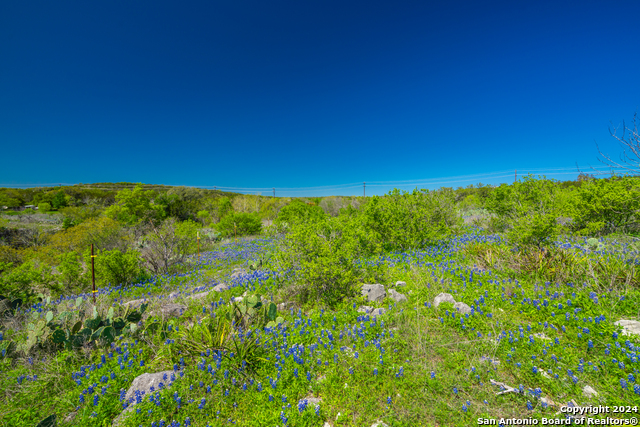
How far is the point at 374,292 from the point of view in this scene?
4926mm

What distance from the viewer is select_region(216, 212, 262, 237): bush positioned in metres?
18.2

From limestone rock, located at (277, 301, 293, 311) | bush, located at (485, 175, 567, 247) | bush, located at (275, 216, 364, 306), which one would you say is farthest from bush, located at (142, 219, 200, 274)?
bush, located at (485, 175, 567, 247)

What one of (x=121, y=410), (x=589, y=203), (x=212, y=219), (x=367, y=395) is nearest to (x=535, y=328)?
(x=367, y=395)

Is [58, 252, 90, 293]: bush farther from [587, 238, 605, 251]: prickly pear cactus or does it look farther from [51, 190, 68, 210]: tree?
[51, 190, 68, 210]: tree

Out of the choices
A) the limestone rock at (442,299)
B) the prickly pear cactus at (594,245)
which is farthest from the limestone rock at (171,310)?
the prickly pear cactus at (594,245)

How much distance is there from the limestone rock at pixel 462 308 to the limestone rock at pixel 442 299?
0.12 m

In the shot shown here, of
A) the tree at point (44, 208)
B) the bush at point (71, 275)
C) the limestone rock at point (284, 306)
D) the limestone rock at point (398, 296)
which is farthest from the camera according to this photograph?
the tree at point (44, 208)

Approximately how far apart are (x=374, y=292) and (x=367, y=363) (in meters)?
1.94

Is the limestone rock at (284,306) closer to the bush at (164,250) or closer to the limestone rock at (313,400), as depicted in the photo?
the limestone rock at (313,400)

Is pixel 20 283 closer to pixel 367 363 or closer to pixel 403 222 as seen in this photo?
pixel 367 363

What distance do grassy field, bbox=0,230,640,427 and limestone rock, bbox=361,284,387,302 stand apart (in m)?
0.25

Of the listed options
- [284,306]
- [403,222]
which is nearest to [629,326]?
[284,306]

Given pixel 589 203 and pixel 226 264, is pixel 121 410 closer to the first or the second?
pixel 226 264

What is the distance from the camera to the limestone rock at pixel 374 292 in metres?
4.86
